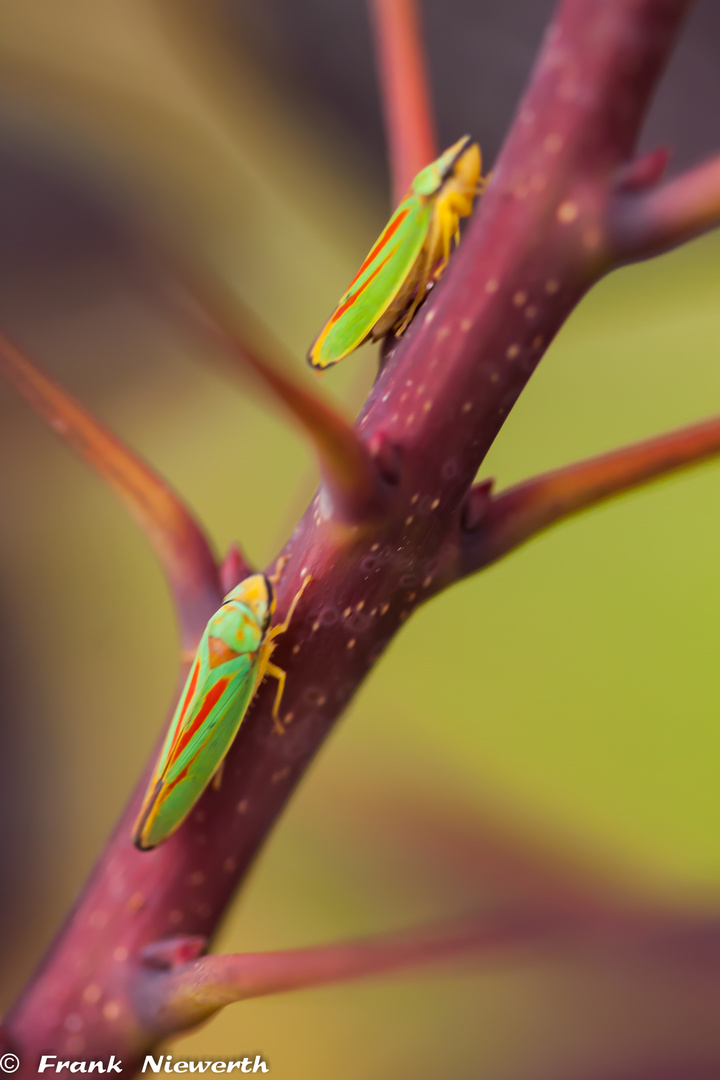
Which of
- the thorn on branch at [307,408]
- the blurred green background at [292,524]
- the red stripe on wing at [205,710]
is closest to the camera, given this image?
the thorn on branch at [307,408]

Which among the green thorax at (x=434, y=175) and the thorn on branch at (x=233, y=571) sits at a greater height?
the green thorax at (x=434, y=175)

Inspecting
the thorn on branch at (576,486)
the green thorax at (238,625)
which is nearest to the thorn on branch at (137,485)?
the green thorax at (238,625)

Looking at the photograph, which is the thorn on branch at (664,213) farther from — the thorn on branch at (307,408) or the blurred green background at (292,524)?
the blurred green background at (292,524)

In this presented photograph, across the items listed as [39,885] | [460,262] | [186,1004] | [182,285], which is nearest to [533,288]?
[460,262]

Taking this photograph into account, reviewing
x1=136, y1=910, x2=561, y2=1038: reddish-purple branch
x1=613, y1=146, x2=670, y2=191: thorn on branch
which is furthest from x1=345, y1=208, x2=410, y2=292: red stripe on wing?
x1=136, y1=910, x2=561, y2=1038: reddish-purple branch

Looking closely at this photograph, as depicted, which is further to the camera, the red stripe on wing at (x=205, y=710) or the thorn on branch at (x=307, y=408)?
the red stripe on wing at (x=205, y=710)

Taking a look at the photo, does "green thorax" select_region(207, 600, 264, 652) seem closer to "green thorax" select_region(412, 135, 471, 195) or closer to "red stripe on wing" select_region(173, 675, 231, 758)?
"red stripe on wing" select_region(173, 675, 231, 758)
